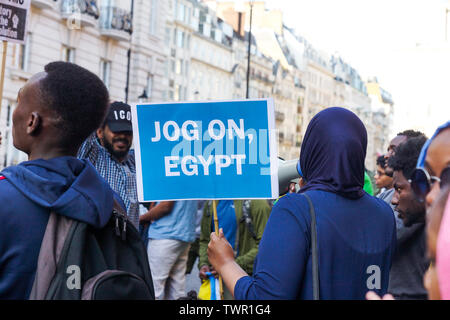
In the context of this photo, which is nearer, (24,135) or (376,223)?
(24,135)

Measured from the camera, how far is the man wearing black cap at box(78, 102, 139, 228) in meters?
5.18

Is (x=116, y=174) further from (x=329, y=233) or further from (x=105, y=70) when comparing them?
(x=105, y=70)

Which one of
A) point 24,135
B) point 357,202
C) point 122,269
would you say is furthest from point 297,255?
point 24,135

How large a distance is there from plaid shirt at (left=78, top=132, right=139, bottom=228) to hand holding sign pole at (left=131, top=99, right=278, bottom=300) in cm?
98

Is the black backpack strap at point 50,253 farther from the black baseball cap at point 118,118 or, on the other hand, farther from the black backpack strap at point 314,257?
the black baseball cap at point 118,118

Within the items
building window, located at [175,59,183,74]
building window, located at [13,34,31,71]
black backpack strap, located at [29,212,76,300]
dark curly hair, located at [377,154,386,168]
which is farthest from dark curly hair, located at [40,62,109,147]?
building window, located at [175,59,183,74]

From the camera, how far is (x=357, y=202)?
9.82 ft

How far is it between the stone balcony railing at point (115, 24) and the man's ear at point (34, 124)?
30.9m

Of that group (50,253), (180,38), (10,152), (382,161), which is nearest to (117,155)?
(382,161)

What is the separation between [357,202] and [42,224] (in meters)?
1.21

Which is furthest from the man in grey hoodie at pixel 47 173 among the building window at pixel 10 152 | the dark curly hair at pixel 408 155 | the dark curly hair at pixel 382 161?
the building window at pixel 10 152

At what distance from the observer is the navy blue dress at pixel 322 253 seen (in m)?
2.76

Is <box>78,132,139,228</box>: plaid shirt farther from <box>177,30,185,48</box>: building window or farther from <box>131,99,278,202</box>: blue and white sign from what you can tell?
<box>177,30,185,48</box>: building window
